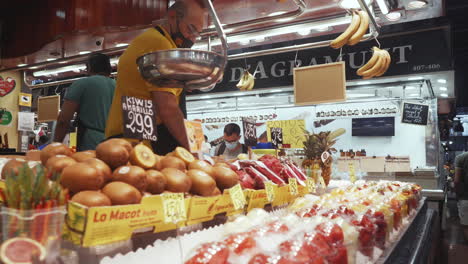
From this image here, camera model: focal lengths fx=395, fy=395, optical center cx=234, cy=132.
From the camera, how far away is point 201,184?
1542 mm

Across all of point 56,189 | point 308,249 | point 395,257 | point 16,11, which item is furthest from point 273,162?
point 16,11

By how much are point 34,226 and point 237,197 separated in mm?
966

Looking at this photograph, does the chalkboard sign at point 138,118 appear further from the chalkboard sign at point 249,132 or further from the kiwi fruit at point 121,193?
the chalkboard sign at point 249,132

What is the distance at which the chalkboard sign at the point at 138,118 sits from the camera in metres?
1.75

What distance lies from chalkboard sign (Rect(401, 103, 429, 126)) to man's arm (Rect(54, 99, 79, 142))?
240 inches

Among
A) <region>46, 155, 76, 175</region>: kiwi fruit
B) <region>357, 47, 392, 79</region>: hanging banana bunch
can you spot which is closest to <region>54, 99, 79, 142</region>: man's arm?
<region>46, 155, 76, 175</region>: kiwi fruit

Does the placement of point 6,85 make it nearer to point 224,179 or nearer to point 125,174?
point 224,179

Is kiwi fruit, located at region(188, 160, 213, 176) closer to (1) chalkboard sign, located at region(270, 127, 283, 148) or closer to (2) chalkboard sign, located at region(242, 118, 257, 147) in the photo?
(2) chalkboard sign, located at region(242, 118, 257, 147)

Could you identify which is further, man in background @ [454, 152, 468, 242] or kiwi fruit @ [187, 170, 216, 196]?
man in background @ [454, 152, 468, 242]

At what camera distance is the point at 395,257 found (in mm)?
1922

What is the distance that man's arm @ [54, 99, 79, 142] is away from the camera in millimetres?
3072

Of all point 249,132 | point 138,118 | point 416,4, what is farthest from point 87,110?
point 416,4

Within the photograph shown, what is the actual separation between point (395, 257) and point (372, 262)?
36 centimetres

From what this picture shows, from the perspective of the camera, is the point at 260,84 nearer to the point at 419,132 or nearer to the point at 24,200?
the point at 419,132
